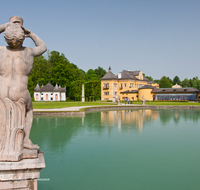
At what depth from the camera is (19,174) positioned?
101 inches

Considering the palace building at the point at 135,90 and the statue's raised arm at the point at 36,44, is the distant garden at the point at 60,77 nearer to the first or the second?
the palace building at the point at 135,90

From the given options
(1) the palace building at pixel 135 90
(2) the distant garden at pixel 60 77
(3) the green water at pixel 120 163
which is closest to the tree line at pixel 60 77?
(2) the distant garden at pixel 60 77

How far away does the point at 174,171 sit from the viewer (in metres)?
6.00

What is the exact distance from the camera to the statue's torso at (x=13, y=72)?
278 centimetres

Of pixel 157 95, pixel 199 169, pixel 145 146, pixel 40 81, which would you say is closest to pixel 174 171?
pixel 199 169

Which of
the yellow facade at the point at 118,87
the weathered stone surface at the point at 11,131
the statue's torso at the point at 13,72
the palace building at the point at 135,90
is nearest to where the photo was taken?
the weathered stone surface at the point at 11,131

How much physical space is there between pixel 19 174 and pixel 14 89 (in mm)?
1094

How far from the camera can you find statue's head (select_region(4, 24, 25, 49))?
2811mm

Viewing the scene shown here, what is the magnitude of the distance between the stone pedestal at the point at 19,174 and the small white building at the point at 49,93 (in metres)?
51.0

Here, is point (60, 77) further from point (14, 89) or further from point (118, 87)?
point (14, 89)

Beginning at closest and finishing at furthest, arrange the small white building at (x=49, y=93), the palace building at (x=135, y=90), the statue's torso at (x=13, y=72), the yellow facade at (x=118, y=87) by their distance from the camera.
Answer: the statue's torso at (x=13, y=72) → the palace building at (x=135, y=90) → the small white building at (x=49, y=93) → the yellow facade at (x=118, y=87)

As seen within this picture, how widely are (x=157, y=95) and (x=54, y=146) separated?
4676 cm

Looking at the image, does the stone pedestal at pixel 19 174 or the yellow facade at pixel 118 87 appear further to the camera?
the yellow facade at pixel 118 87

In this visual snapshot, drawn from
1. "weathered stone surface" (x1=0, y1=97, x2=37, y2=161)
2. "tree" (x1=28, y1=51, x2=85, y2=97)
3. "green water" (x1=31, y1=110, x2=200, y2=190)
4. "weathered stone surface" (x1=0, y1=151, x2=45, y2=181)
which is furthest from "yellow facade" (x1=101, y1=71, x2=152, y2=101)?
"weathered stone surface" (x1=0, y1=151, x2=45, y2=181)
